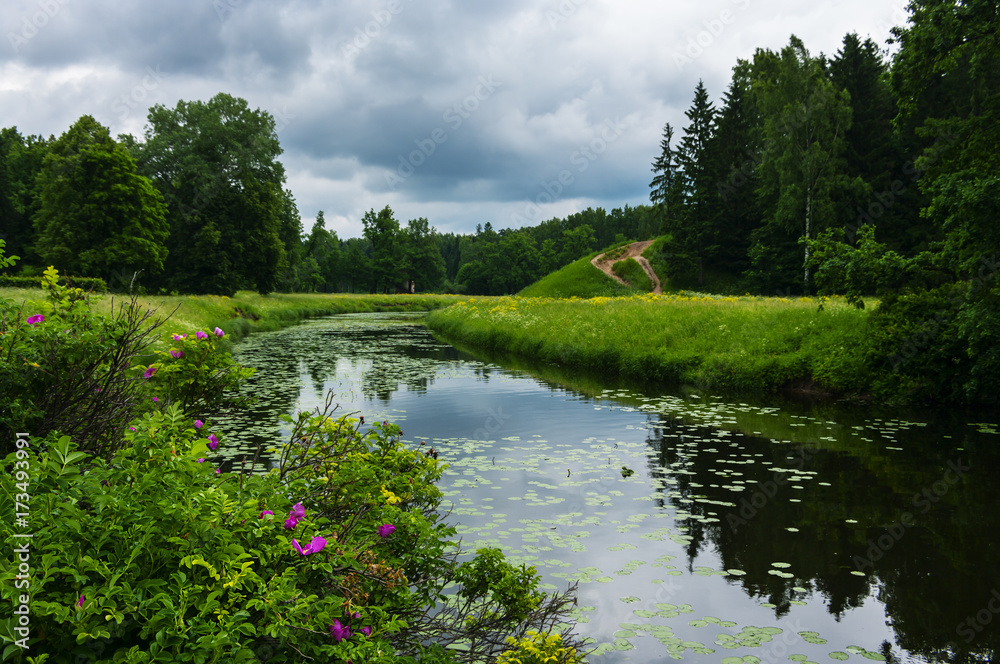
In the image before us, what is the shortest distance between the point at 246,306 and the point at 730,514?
3506 cm

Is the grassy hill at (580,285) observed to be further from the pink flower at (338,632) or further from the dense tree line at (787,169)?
the pink flower at (338,632)

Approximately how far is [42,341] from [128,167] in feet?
137

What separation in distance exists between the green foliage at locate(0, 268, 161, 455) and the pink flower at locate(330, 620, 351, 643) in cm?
229

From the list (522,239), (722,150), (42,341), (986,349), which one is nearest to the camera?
(42,341)

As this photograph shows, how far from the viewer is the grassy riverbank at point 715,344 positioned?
545 inches

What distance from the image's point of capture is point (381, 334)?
105 ft

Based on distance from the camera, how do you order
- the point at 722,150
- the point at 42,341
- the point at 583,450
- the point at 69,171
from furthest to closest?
the point at 722,150 → the point at 69,171 → the point at 583,450 → the point at 42,341

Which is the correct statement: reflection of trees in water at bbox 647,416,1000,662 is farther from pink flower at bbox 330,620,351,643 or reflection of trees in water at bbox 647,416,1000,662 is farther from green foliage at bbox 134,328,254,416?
green foliage at bbox 134,328,254,416

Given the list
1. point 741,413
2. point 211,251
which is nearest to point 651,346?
point 741,413

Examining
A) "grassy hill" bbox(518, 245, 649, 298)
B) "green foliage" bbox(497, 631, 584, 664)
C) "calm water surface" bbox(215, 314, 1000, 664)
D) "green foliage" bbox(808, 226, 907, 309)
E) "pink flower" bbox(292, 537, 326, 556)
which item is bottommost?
"calm water surface" bbox(215, 314, 1000, 664)

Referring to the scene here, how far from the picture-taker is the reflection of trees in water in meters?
4.77

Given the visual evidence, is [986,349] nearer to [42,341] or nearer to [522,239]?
[42,341]

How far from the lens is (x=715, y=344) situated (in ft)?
53.2

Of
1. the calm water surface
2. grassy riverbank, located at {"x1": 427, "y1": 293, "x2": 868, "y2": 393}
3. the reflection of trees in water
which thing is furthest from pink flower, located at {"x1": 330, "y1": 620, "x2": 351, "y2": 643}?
grassy riverbank, located at {"x1": 427, "y1": 293, "x2": 868, "y2": 393}
